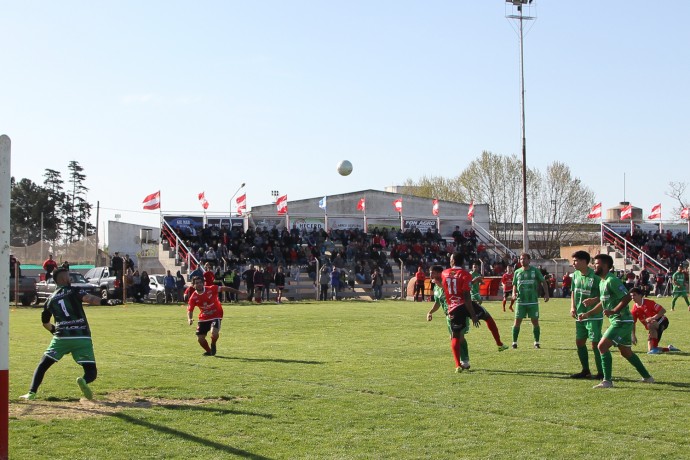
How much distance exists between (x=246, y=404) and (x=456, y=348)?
14.3ft

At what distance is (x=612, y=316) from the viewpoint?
12.1 m

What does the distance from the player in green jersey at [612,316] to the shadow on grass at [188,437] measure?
19.5ft

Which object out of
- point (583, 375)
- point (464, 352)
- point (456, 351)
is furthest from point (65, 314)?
point (583, 375)

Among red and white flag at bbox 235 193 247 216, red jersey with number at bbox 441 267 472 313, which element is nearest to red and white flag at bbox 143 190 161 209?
red and white flag at bbox 235 193 247 216

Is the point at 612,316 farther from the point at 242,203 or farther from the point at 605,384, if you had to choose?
the point at 242,203

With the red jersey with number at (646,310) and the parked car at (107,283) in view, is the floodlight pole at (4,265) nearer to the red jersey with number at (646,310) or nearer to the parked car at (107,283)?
the red jersey with number at (646,310)

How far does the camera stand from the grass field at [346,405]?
329 inches

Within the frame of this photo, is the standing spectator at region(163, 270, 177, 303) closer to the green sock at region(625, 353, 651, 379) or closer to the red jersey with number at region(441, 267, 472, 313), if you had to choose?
the red jersey with number at region(441, 267, 472, 313)

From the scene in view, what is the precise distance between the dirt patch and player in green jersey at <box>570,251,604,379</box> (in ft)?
17.7

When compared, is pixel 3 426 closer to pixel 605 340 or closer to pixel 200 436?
pixel 200 436

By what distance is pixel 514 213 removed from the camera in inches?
3250

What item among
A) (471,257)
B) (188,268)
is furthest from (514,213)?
(188,268)

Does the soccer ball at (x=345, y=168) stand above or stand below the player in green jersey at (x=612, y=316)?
above

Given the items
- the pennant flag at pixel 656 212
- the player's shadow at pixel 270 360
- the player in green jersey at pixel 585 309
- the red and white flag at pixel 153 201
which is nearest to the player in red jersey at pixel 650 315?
the player in green jersey at pixel 585 309
